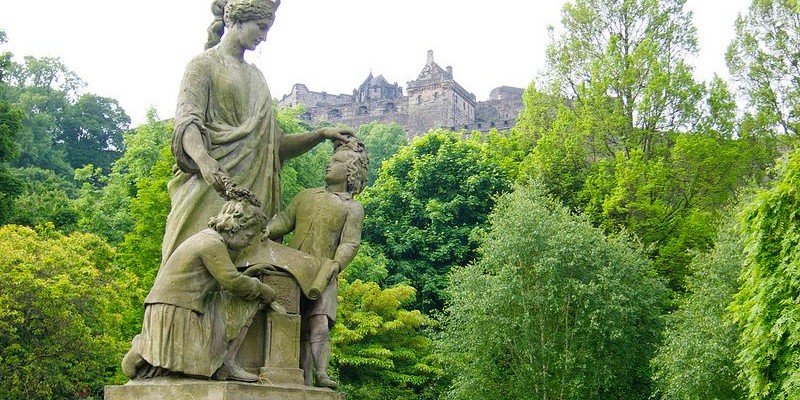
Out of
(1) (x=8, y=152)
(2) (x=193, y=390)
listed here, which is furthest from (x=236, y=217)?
(1) (x=8, y=152)

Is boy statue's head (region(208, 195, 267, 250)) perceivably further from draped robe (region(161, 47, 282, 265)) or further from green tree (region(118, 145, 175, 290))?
green tree (region(118, 145, 175, 290))

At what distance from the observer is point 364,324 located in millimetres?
31453

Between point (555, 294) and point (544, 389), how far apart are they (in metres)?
2.73

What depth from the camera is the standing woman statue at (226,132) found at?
8.20 m

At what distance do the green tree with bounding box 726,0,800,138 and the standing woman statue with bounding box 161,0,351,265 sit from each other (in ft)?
101

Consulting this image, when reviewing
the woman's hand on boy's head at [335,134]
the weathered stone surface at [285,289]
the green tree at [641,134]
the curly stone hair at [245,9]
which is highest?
the green tree at [641,134]

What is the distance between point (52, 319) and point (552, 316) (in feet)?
44.5

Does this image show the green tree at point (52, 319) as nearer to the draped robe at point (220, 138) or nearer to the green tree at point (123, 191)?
the green tree at point (123, 191)

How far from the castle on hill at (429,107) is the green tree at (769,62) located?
8635 cm

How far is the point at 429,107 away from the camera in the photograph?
130750 mm

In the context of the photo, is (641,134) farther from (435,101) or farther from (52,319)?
(435,101)

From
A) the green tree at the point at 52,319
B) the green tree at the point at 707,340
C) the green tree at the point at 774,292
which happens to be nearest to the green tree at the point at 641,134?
the green tree at the point at 707,340

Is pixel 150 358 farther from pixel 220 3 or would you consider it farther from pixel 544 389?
pixel 544 389

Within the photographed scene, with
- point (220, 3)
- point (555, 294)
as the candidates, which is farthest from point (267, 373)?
point (555, 294)
